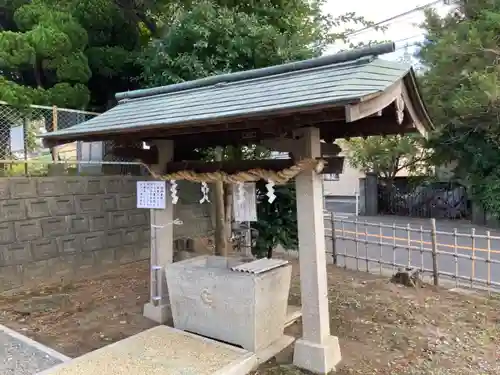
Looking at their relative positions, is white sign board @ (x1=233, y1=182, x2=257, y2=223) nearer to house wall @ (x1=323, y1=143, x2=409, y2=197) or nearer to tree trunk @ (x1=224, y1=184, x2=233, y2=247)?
tree trunk @ (x1=224, y1=184, x2=233, y2=247)

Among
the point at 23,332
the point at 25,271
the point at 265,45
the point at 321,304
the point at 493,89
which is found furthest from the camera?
the point at 493,89

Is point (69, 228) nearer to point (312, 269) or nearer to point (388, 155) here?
point (312, 269)

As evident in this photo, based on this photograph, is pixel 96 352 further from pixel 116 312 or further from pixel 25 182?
pixel 25 182

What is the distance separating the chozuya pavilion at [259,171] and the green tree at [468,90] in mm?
8382

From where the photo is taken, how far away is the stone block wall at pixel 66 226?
230 inches

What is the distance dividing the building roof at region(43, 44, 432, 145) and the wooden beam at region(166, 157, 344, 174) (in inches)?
25.6

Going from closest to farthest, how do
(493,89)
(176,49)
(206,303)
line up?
(206,303), (176,49), (493,89)

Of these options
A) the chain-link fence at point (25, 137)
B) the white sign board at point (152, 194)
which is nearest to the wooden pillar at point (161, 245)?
the white sign board at point (152, 194)

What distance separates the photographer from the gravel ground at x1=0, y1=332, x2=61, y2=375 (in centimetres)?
356

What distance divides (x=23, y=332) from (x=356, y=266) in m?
5.70

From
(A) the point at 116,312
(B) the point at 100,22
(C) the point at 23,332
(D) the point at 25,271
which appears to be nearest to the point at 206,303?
(A) the point at 116,312

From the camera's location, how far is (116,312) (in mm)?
5047

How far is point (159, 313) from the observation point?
15.4 ft

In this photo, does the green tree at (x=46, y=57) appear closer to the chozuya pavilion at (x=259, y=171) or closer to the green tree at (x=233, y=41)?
the green tree at (x=233, y=41)
